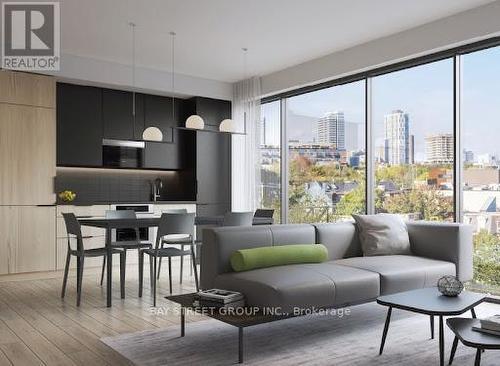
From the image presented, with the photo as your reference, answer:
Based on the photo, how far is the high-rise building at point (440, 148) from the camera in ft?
17.1

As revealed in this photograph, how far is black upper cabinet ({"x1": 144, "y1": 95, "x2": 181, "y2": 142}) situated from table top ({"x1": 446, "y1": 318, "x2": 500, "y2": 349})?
5592 mm

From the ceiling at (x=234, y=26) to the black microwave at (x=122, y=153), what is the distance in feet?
3.99

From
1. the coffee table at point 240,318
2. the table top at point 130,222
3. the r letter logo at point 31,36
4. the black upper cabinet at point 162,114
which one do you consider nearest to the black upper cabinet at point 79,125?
the r letter logo at point 31,36

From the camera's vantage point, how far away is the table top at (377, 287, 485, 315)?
2.80m

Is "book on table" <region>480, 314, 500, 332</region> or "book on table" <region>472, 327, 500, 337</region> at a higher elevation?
"book on table" <region>480, 314, 500, 332</region>

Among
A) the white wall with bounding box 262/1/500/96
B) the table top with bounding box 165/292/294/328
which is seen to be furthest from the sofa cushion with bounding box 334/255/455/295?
the white wall with bounding box 262/1/500/96

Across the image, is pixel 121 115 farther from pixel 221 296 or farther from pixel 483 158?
pixel 483 158

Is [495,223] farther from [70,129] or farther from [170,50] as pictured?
[70,129]

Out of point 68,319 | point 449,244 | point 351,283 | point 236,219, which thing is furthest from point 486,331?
point 68,319

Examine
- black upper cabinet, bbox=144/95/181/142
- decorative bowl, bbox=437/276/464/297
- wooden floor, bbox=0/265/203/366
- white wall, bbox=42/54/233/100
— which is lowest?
wooden floor, bbox=0/265/203/366

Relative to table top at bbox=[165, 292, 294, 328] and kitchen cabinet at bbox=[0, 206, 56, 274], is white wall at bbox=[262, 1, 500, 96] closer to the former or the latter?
table top at bbox=[165, 292, 294, 328]

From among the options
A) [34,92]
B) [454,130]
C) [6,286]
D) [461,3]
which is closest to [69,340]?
[6,286]

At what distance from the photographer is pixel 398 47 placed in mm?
5523

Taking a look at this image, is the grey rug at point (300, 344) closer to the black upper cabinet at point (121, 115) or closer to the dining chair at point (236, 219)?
the dining chair at point (236, 219)
